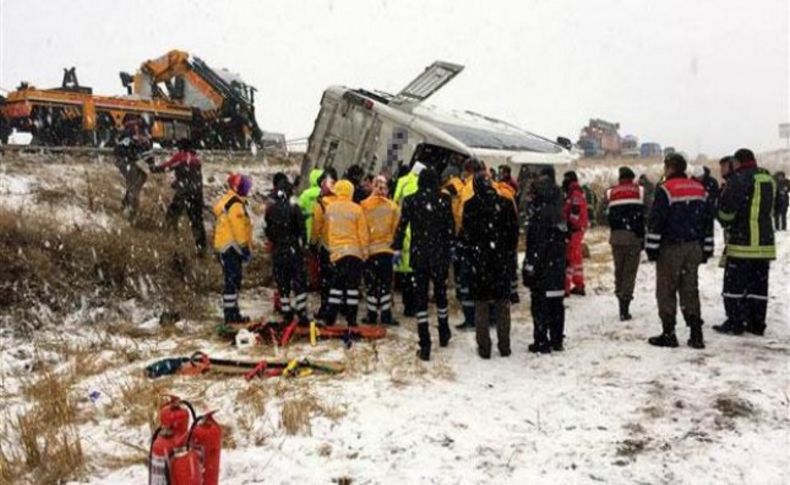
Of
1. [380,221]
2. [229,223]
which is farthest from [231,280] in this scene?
[380,221]

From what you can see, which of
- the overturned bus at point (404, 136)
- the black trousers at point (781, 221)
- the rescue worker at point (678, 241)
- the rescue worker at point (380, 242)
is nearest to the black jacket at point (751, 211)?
the rescue worker at point (678, 241)

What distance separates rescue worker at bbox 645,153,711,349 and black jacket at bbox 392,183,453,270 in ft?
6.48

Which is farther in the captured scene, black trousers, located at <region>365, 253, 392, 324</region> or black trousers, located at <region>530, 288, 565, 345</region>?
black trousers, located at <region>365, 253, 392, 324</region>

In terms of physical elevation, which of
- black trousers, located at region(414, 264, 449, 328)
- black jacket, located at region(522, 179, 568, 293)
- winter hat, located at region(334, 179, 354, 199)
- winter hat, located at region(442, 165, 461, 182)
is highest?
winter hat, located at region(442, 165, 461, 182)

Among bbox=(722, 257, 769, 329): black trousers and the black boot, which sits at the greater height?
bbox=(722, 257, 769, 329): black trousers

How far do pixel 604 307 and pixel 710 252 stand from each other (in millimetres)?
1965

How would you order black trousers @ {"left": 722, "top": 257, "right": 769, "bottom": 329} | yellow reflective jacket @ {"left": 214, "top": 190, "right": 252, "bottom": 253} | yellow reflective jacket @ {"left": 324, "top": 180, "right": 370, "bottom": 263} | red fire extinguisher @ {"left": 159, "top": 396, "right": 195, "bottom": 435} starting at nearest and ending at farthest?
red fire extinguisher @ {"left": 159, "top": 396, "right": 195, "bottom": 435} < black trousers @ {"left": 722, "top": 257, "right": 769, "bottom": 329} < yellow reflective jacket @ {"left": 324, "top": 180, "right": 370, "bottom": 263} < yellow reflective jacket @ {"left": 214, "top": 190, "right": 252, "bottom": 253}

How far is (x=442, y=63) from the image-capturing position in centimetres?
970

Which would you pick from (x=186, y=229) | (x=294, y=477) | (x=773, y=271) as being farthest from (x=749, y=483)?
(x=186, y=229)

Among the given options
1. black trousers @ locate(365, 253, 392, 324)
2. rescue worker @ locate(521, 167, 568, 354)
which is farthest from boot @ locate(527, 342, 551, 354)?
black trousers @ locate(365, 253, 392, 324)

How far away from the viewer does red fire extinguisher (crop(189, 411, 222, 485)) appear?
3.40m

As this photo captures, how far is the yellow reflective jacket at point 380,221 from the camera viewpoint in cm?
706

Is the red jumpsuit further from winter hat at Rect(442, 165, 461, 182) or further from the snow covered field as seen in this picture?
the snow covered field

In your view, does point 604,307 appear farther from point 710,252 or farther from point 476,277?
point 476,277
